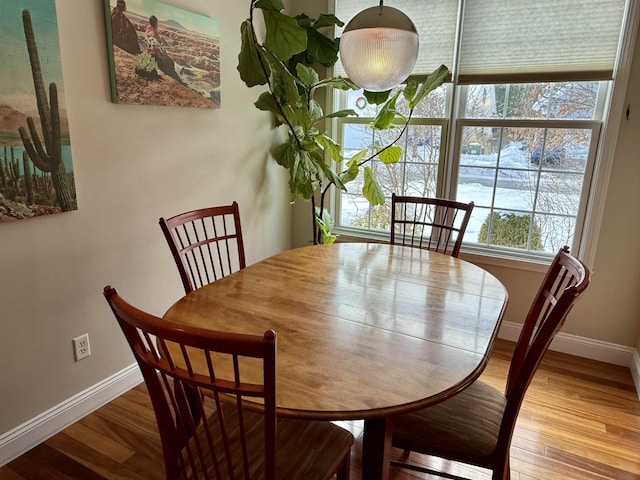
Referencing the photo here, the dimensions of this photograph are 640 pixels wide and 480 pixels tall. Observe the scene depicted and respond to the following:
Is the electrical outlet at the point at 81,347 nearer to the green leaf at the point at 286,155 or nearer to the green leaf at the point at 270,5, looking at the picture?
the green leaf at the point at 286,155

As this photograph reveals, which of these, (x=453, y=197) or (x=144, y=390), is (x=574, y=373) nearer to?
(x=453, y=197)

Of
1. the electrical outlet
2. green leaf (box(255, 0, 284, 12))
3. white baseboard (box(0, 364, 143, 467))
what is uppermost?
green leaf (box(255, 0, 284, 12))

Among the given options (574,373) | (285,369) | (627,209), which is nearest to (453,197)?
(627,209)

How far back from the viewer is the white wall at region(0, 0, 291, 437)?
5.85 ft

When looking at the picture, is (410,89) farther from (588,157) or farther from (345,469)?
(345,469)

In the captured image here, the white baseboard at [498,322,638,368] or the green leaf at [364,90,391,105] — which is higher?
the green leaf at [364,90,391,105]

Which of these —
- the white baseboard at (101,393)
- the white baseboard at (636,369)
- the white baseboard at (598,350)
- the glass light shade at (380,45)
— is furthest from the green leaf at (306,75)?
the white baseboard at (636,369)

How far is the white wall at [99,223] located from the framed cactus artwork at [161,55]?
0.05m

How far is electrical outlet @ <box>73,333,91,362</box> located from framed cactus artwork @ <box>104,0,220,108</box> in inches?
44.6

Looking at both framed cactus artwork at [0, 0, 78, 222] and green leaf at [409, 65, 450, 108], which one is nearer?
framed cactus artwork at [0, 0, 78, 222]

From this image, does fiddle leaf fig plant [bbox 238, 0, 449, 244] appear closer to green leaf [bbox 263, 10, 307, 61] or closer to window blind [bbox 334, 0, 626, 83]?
window blind [bbox 334, 0, 626, 83]

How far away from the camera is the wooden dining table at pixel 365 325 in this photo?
1031 millimetres

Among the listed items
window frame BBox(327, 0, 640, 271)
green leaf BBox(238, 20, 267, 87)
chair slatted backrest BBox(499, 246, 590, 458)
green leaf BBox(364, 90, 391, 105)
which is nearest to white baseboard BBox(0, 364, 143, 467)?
green leaf BBox(238, 20, 267, 87)

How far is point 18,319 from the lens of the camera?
5.80 ft
